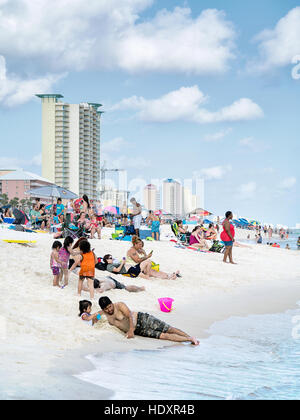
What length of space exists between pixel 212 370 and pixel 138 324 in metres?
1.58

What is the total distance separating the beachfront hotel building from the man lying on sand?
123 metres

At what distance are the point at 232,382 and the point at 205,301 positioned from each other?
5.16 metres

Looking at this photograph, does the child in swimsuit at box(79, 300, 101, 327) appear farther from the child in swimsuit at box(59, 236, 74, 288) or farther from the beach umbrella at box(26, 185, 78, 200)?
the beach umbrella at box(26, 185, 78, 200)

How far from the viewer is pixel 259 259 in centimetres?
1727

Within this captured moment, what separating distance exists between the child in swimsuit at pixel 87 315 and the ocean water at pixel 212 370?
1.14 metres

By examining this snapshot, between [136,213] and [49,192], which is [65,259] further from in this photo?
[49,192]

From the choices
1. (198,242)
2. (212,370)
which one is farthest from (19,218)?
(212,370)

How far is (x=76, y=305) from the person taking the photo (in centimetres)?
762

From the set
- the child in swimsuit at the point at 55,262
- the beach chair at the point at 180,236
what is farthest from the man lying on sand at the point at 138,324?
the beach chair at the point at 180,236

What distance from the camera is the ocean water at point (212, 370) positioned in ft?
14.5

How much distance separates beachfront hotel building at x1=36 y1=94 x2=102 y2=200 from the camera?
421ft

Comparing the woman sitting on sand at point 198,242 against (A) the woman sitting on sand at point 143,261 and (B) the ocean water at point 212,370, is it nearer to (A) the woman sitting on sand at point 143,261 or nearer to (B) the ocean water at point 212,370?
(A) the woman sitting on sand at point 143,261

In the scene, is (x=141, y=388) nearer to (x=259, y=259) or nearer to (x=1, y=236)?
(x=1, y=236)

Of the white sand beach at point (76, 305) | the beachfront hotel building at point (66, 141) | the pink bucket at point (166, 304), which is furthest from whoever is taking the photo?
the beachfront hotel building at point (66, 141)
